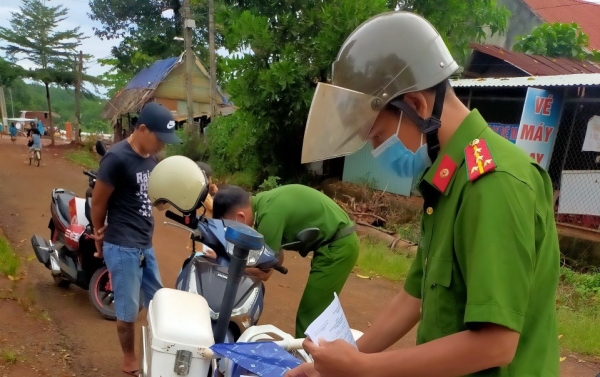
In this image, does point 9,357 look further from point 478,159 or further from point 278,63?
point 278,63

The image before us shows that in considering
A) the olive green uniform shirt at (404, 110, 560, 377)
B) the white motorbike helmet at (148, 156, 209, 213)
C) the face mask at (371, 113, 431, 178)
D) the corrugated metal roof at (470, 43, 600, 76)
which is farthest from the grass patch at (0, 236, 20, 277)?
the corrugated metal roof at (470, 43, 600, 76)

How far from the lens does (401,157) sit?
4.39ft

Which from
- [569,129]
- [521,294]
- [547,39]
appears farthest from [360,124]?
[547,39]

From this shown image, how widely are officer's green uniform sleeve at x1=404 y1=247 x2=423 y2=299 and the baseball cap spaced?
2049mm

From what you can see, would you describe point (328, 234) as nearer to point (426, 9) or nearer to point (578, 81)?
point (578, 81)

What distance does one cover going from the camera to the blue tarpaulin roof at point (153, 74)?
886 inches

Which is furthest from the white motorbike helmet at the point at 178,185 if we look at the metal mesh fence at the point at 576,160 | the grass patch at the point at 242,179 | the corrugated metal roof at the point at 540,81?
the grass patch at the point at 242,179

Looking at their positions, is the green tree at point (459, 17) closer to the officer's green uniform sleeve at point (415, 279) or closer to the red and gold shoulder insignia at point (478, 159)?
the officer's green uniform sleeve at point (415, 279)

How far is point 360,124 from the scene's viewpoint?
1.31 meters

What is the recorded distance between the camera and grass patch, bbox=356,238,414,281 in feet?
20.4

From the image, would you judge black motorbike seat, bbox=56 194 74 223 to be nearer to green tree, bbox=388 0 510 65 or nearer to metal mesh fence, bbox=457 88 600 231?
metal mesh fence, bbox=457 88 600 231

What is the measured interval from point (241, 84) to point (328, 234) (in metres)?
8.58

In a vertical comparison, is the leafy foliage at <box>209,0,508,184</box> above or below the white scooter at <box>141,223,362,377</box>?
above

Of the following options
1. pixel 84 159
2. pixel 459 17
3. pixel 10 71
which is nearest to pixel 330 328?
pixel 459 17
